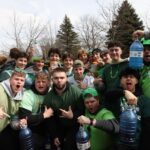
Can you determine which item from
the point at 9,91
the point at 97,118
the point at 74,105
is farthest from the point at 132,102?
the point at 9,91

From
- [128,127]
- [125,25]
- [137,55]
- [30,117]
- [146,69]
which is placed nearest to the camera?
[128,127]

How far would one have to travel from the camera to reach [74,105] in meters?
6.52

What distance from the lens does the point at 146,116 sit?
5.63 meters

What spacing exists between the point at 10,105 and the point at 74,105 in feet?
4.03

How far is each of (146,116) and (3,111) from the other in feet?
8.74

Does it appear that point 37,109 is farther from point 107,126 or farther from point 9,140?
point 107,126

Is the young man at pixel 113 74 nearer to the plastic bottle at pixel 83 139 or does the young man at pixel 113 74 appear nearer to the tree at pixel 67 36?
the plastic bottle at pixel 83 139

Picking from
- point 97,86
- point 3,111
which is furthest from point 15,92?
point 97,86

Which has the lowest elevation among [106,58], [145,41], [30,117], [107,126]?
[107,126]

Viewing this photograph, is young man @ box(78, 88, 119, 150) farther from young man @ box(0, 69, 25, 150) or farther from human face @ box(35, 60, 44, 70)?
human face @ box(35, 60, 44, 70)

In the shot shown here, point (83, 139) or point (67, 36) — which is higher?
point (67, 36)

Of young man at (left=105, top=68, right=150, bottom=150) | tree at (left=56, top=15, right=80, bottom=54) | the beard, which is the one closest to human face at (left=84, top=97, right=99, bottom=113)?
young man at (left=105, top=68, right=150, bottom=150)

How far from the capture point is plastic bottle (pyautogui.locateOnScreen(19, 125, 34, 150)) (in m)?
6.29

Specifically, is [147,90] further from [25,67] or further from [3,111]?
[25,67]
